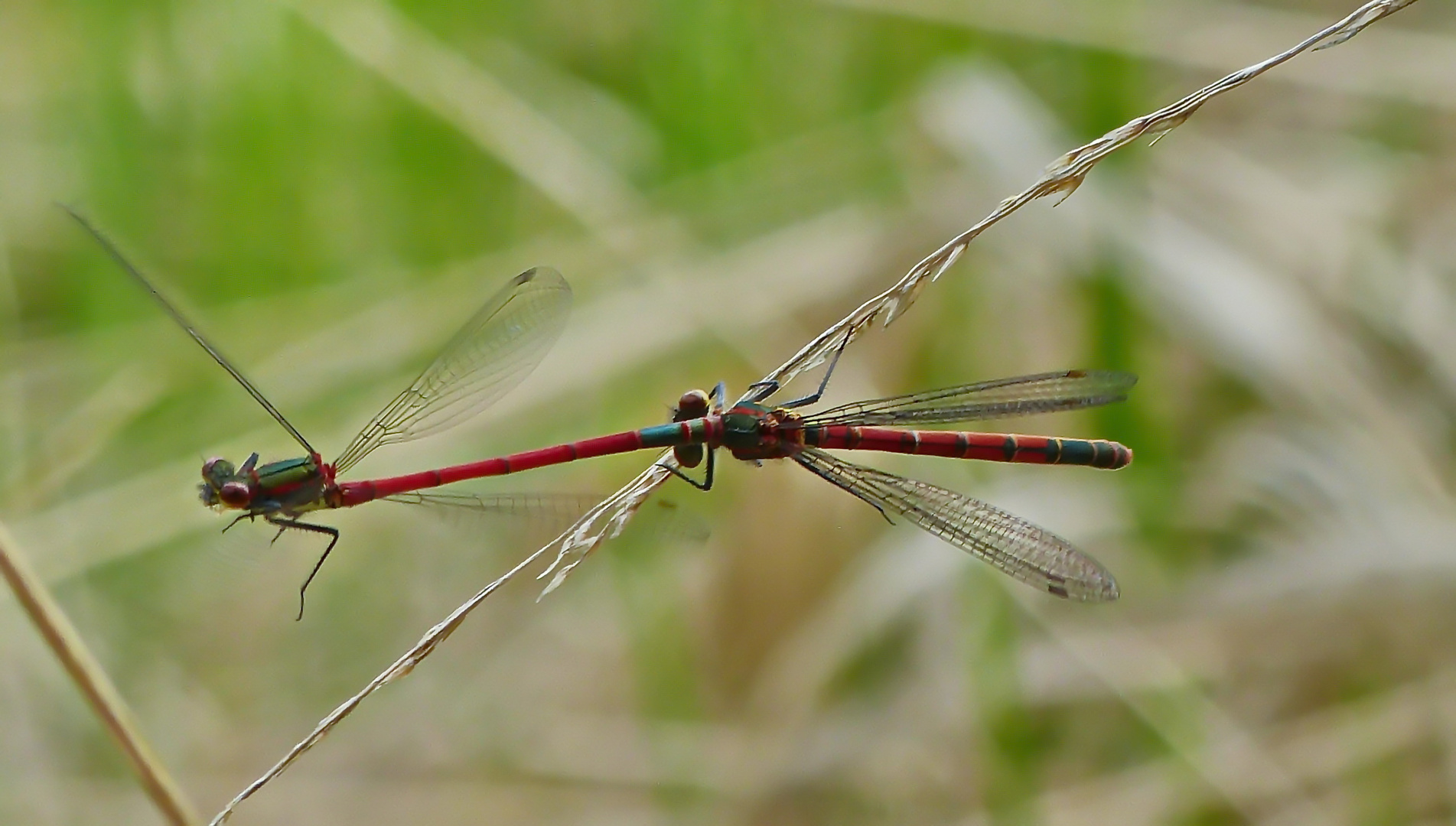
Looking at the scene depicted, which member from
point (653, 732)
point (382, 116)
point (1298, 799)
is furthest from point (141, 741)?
point (382, 116)

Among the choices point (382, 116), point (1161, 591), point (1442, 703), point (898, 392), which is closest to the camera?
point (1442, 703)

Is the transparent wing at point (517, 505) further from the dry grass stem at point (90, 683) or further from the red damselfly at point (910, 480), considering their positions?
the dry grass stem at point (90, 683)

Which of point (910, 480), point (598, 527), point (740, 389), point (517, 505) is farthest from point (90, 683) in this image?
point (740, 389)

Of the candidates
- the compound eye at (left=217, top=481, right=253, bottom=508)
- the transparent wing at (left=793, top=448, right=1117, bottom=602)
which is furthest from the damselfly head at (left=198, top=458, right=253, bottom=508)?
the transparent wing at (left=793, top=448, right=1117, bottom=602)

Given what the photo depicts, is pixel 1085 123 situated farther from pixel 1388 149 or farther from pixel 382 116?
pixel 382 116

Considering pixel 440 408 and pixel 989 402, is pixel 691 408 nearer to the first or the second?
pixel 440 408

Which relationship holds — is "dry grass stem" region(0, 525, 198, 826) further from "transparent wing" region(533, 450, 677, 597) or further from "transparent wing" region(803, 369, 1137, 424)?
"transparent wing" region(803, 369, 1137, 424)
